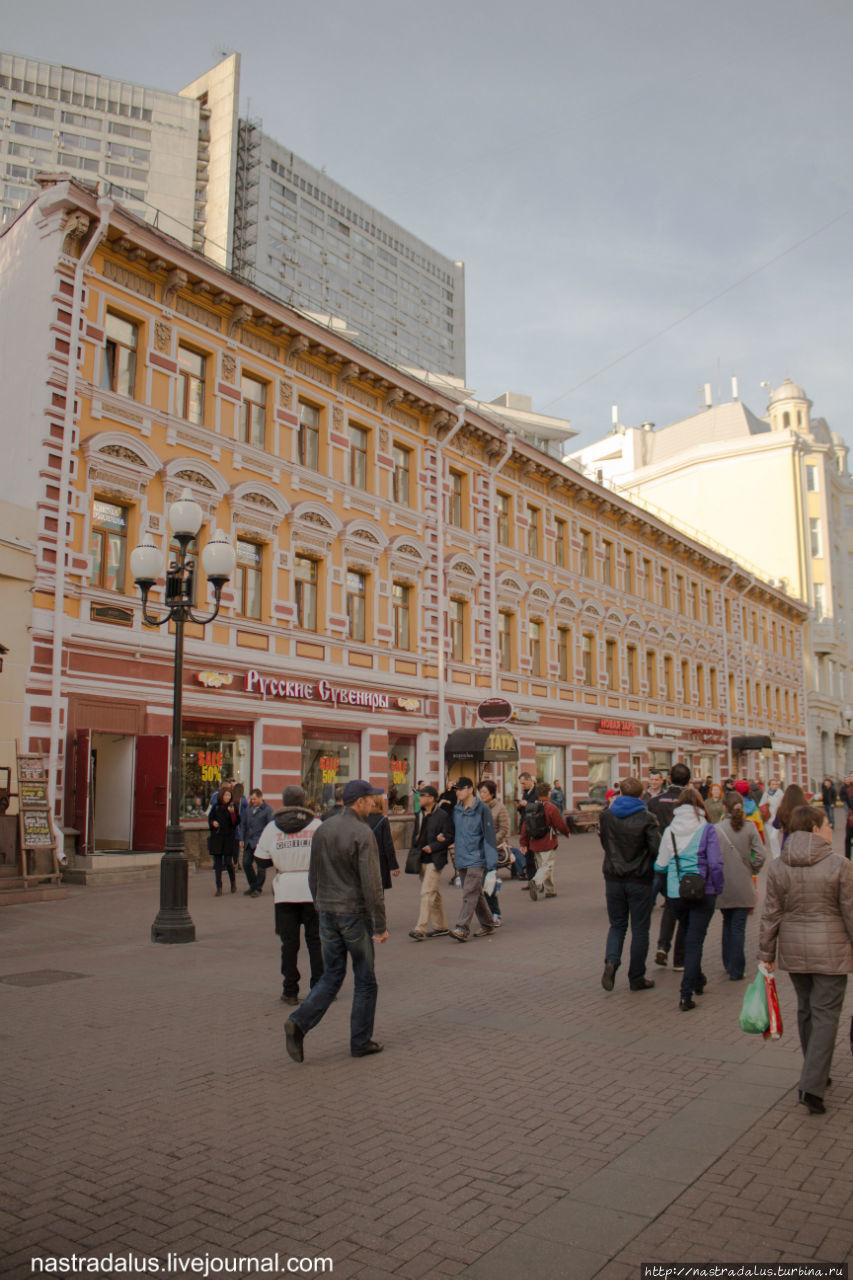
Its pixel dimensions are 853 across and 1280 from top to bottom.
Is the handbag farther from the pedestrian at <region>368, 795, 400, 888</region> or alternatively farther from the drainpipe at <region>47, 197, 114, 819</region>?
the drainpipe at <region>47, 197, 114, 819</region>

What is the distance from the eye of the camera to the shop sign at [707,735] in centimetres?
4162

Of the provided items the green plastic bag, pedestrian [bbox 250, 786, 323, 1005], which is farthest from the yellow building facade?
the green plastic bag

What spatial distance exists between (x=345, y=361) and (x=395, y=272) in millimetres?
91044

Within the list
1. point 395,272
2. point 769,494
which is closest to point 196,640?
point 769,494

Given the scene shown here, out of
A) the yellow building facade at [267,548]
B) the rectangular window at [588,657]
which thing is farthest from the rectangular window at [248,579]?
the rectangular window at [588,657]

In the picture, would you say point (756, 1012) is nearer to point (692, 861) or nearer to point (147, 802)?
point (692, 861)

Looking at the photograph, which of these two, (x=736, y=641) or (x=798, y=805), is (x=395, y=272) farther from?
(x=798, y=805)

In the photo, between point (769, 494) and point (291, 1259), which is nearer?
point (291, 1259)

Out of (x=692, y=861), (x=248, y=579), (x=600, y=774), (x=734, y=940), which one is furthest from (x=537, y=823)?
(x=600, y=774)

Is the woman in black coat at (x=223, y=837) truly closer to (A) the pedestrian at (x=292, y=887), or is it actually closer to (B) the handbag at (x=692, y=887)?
(A) the pedestrian at (x=292, y=887)

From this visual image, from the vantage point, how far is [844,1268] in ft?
11.6

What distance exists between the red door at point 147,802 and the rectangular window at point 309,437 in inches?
326

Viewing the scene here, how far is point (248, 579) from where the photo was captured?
21.0 m

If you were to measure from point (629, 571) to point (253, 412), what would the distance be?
20554 millimetres
